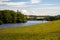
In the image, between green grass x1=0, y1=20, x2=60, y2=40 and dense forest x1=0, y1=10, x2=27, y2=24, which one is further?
dense forest x1=0, y1=10, x2=27, y2=24

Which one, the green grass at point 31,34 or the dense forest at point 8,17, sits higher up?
the green grass at point 31,34

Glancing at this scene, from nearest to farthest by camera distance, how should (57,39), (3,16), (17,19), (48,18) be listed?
(57,39) < (48,18) < (3,16) < (17,19)

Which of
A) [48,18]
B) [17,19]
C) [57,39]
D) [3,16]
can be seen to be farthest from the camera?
[17,19]

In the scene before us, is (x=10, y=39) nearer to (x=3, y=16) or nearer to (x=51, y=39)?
(x=51, y=39)

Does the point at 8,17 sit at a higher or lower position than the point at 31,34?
lower

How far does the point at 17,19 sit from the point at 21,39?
155ft

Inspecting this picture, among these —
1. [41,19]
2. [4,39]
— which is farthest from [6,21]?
[4,39]

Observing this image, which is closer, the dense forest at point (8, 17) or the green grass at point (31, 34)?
the green grass at point (31, 34)

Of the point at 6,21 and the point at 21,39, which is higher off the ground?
the point at 21,39

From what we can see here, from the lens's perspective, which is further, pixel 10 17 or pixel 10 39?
pixel 10 17

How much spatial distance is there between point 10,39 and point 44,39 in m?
2.42

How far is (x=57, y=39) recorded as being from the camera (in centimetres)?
1311

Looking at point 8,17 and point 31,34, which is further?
point 8,17

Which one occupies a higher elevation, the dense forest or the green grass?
the green grass
